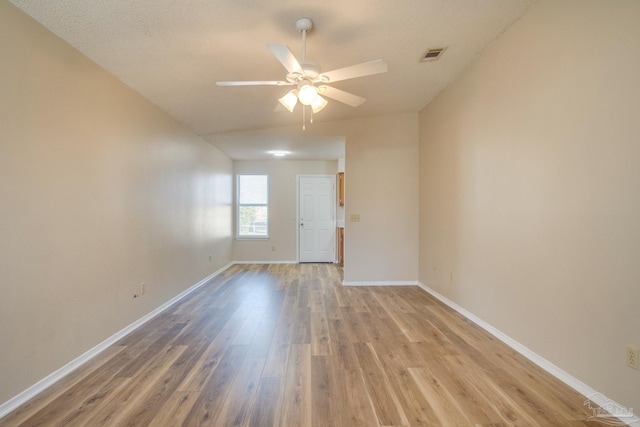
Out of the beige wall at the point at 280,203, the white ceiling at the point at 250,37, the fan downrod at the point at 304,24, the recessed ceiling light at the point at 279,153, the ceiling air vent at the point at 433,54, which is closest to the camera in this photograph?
the white ceiling at the point at 250,37

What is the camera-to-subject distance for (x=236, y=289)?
165 inches

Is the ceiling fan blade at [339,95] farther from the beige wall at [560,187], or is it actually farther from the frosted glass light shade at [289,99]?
the beige wall at [560,187]

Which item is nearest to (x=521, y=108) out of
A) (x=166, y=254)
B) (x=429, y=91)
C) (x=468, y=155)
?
(x=468, y=155)

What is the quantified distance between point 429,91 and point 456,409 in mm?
3404

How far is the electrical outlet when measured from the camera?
4.80 feet

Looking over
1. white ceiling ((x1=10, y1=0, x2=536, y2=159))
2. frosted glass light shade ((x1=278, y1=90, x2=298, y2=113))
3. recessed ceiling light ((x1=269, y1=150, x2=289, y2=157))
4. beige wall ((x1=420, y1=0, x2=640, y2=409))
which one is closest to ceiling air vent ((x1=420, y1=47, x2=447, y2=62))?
white ceiling ((x1=10, y1=0, x2=536, y2=159))

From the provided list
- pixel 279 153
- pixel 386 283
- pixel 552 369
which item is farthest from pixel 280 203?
pixel 552 369

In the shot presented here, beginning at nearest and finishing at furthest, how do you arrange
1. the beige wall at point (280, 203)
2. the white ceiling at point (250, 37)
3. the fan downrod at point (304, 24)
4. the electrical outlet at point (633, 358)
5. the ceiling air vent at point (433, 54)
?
the electrical outlet at point (633, 358)
the white ceiling at point (250, 37)
the fan downrod at point (304, 24)
the ceiling air vent at point (433, 54)
the beige wall at point (280, 203)

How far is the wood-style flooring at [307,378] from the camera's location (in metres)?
1.55

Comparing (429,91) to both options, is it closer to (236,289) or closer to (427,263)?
(427,263)

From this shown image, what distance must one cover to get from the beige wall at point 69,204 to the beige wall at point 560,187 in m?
3.48

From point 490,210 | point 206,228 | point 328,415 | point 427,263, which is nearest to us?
point 328,415

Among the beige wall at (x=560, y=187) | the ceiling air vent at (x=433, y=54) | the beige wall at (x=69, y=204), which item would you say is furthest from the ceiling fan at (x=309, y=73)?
the beige wall at (x=560, y=187)

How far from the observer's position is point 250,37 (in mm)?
2148
